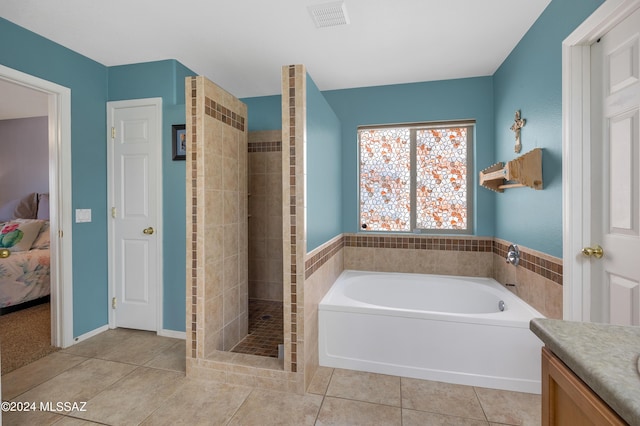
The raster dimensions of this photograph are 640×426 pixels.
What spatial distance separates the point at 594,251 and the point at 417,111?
1.91m

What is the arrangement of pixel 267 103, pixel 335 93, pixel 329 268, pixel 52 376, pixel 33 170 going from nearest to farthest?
1. pixel 52 376
2. pixel 329 268
3. pixel 335 93
4. pixel 267 103
5. pixel 33 170

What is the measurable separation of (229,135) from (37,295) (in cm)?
297

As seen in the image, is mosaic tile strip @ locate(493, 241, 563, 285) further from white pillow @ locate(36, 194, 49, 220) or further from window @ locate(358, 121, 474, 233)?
white pillow @ locate(36, 194, 49, 220)

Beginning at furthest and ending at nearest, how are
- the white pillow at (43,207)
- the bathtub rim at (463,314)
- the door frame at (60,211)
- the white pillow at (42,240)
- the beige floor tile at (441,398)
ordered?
1. the white pillow at (43,207)
2. the white pillow at (42,240)
3. the door frame at (60,211)
4. the bathtub rim at (463,314)
5. the beige floor tile at (441,398)

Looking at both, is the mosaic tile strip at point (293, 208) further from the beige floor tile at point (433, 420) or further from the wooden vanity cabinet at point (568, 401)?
the wooden vanity cabinet at point (568, 401)

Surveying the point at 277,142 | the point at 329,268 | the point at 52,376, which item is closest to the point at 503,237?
the point at 329,268

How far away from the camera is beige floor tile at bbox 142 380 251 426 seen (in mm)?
1612

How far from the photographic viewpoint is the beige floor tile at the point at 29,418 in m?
1.58

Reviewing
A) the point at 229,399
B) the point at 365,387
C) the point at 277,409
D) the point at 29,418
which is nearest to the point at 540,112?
the point at 365,387

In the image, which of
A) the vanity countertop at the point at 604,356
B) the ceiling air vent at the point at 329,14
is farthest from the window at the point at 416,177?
the vanity countertop at the point at 604,356

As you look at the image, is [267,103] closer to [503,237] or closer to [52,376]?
→ [503,237]

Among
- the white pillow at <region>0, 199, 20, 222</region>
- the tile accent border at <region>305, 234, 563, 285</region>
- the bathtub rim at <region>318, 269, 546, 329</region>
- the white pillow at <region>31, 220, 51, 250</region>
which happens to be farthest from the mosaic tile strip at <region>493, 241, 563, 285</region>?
the white pillow at <region>0, 199, 20, 222</region>

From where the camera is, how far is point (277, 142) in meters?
3.39

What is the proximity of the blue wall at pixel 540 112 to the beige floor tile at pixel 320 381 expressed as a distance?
5.43ft
